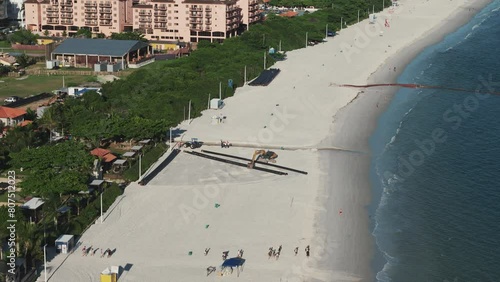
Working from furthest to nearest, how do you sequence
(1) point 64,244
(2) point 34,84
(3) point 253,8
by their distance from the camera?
1. (3) point 253,8
2. (2) point 34,84
3. (1) point 64,244

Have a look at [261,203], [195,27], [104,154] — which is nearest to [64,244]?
[261,203]

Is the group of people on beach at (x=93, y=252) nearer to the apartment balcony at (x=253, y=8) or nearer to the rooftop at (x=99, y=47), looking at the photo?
the rooftop at (x=99, y=47)

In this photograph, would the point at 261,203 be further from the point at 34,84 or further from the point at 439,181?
the point at 34,84

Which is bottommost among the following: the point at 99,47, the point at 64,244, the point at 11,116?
the point at 64,244

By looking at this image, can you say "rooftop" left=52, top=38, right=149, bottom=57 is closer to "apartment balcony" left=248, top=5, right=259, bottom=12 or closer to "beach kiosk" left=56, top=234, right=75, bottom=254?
"apartment balcony" left=248, top=5, right=259, bottom=12

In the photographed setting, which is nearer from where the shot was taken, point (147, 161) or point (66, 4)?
point (147, 161)

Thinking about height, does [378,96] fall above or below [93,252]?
above

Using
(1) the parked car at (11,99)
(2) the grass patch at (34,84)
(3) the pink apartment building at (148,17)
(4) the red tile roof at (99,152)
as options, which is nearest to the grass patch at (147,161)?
(4) the red tile roof at (99,152)
